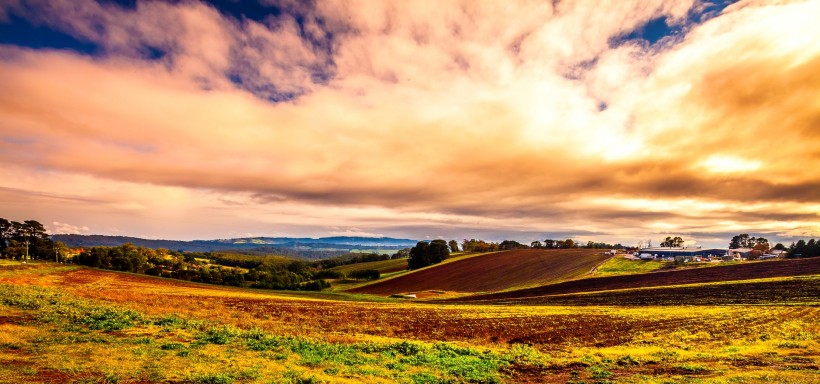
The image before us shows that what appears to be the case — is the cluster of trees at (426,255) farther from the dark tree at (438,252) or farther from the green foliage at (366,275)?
the green foliage at (366,275)

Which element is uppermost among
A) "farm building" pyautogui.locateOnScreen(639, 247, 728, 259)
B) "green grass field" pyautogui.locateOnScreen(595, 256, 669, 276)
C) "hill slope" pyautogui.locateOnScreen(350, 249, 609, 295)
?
"farm building" pyautogui.locateOnScreen(639, 247, 728, 259)

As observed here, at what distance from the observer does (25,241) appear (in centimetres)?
12288

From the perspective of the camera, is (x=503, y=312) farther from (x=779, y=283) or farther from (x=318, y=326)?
(x=779, y=283)

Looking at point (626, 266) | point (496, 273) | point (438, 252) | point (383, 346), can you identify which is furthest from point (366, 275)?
point (383, 346)

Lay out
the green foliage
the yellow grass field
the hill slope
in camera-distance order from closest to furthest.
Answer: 1. the yellow grass field
2. the hill slope
3. the green foliage

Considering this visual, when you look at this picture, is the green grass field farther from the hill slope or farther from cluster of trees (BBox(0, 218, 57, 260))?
cluster of trees (BBox(0, 218, 57, 260))

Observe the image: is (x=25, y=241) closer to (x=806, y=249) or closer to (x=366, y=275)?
(x=366, y=275)

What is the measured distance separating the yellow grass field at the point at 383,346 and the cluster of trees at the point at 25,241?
110m

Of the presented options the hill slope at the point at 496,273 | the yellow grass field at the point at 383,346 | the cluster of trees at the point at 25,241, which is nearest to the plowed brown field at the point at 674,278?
the hill slope at the point at 496,273

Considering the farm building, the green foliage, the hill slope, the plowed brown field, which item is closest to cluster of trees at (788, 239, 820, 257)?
the farm building

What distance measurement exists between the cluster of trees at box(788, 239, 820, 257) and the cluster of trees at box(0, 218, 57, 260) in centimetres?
24472

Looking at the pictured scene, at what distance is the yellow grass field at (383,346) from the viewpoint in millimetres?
18453

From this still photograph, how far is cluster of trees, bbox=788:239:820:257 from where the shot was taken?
408 ft

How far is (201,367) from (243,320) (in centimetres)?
1856
